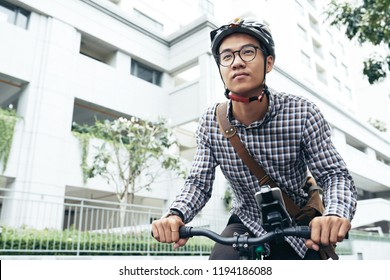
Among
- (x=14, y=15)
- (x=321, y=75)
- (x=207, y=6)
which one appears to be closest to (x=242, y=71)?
(x=14, y=15)

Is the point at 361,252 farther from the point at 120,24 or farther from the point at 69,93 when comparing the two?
the point at 120,24

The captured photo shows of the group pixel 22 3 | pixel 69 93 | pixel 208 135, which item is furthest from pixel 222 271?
pixel 22 3

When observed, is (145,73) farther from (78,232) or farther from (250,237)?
(250,237)

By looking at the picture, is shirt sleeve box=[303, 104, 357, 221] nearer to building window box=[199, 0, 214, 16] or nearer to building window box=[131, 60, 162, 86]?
building window box=[131, 60, 162, 86]

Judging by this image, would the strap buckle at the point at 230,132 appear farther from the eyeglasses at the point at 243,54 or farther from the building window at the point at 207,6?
the building window at the point at 207,6

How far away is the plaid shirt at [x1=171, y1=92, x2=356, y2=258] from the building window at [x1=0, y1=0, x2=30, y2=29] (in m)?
11.6

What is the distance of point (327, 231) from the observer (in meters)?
1.11

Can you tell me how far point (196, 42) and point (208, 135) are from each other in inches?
526

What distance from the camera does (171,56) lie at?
15.5 m

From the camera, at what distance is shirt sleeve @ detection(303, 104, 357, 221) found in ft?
4.12

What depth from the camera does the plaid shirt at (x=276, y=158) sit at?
1425 mm

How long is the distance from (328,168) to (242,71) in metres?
0.51

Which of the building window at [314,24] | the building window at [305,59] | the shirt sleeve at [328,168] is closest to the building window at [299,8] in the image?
the building window at [314,24]

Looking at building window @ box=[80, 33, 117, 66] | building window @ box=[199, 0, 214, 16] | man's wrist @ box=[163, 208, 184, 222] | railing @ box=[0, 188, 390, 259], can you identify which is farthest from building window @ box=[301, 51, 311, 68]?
man's wrist @ box=[163, 208, 184, 222]
